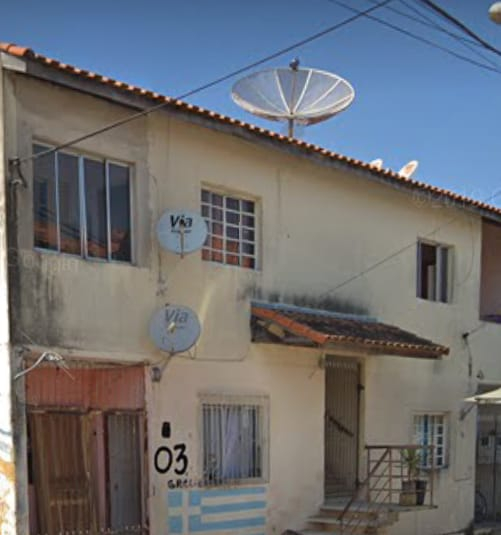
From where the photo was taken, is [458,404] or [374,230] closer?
[374,230]

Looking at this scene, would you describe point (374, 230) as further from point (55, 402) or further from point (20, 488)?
point (20, 488)

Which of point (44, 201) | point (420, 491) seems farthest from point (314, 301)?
point (44, 201)

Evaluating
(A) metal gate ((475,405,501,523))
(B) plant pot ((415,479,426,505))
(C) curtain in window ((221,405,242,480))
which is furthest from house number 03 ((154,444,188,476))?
(A) metal gate ((475,405,501,523))

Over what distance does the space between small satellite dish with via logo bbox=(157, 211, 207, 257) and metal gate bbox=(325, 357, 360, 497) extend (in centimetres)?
435

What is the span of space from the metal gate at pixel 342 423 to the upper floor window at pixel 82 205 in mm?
5055

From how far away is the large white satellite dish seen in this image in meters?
12.4

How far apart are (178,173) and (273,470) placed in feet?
15.5

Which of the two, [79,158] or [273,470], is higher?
[79,158]

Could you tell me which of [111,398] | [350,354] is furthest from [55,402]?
[350,354]

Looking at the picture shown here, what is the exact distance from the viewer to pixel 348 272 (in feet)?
41.1

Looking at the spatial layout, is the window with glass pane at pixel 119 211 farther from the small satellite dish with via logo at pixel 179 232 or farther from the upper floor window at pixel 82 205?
the small satellite dish with via logo at pixel 179 232

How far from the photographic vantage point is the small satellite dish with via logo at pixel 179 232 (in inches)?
372

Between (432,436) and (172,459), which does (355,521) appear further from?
(432,436)

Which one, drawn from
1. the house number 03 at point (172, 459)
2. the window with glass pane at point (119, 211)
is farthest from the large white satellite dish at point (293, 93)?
the house number 03 at point (172, 459)
